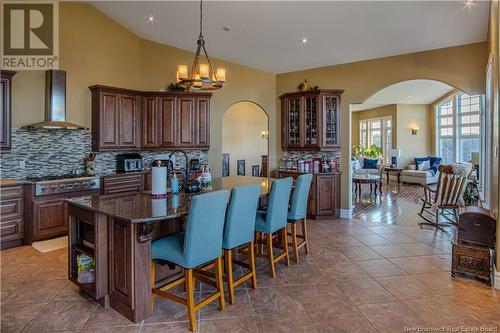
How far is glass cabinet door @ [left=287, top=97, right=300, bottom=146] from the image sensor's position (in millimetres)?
6277

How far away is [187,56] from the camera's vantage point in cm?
604

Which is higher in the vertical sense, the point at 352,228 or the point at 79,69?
the point at 79,69

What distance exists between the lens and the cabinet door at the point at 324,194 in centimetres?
575

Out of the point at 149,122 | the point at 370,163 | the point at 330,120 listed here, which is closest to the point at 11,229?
the point at 149,122

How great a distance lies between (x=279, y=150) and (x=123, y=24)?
3838 mm

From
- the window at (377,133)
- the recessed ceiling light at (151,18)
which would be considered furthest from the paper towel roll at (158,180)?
the window at (377,133)

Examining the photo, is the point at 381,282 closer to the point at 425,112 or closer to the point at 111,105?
the point at 111,105

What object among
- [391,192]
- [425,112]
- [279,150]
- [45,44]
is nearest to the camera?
[45,44]

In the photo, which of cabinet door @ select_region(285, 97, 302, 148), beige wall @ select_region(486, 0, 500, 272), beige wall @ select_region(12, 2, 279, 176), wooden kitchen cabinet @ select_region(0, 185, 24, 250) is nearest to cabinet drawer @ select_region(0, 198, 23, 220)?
wooden kitchen cabinet @ select_region(0, 185, 24, 250)

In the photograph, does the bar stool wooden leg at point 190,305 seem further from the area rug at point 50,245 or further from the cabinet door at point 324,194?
the cabinet door at point 324,194

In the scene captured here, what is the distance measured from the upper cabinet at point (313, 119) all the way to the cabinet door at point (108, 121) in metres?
3.27

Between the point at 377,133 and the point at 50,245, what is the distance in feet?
41.9

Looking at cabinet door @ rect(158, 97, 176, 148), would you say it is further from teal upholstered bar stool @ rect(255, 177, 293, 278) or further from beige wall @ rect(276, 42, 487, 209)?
teal upholstered bar stool @ rect(255, 177, 293, 278)

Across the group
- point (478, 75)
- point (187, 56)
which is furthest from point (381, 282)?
point (187, 56)
